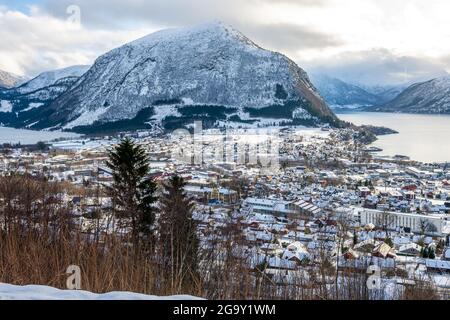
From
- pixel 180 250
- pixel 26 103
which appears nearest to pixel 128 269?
pixel 180 250

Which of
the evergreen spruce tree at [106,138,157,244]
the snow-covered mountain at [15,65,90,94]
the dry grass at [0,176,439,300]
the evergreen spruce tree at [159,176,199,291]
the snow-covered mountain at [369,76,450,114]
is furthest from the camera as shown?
the snow-covered mountain at [15,65,90,94]

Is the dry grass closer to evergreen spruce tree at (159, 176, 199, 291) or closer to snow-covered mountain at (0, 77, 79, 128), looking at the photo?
evergreen spruce tree at (159, 176, 199, 291)

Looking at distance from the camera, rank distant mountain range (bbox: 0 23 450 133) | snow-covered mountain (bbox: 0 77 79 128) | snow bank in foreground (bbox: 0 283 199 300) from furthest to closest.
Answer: snow-covered mountain (bbox: 0 77 79 128) < distant mountain range (bbox: 0 23 450 133) < snow bank in foreground (bbox: 0 283 199 300)

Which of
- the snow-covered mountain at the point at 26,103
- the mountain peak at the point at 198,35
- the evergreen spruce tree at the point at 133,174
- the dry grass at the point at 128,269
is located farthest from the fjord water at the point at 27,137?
the dry grass at the point at 128,269

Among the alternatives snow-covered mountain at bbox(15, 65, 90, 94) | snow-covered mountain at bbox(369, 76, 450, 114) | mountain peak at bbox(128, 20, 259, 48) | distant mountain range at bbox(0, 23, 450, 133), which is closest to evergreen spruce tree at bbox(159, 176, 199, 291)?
distant mountain range at bbox(0, 23, 450, 133)

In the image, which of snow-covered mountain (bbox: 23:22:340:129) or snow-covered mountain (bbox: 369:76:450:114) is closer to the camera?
snow-covered mountain (bbox: 23:22:340:129)

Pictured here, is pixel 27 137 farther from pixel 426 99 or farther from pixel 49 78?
pixel 426 99

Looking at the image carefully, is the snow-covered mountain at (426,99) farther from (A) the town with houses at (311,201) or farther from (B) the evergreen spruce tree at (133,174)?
(B) the evergreen spruce tree at (133,174)
